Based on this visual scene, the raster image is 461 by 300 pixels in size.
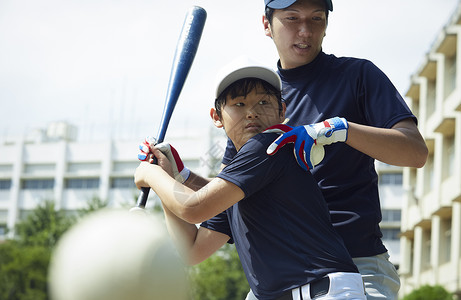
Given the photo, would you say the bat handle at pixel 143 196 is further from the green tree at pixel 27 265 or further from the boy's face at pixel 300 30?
the green tree at pixel 27 265

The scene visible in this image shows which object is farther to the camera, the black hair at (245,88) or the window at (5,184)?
the window at (5,184)

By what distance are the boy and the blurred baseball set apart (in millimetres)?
326

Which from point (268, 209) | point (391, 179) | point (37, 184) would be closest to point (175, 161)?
point (268, 209)

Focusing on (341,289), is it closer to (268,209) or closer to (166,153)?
(268,209)

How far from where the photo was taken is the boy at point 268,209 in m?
2.94

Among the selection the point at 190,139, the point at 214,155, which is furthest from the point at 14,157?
the point at 214,155

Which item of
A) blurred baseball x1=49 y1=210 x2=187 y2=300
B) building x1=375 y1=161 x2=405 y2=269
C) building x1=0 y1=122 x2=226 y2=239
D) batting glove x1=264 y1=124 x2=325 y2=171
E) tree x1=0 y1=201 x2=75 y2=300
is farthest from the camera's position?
building x1=0 y1=122 x2=226 y2=239

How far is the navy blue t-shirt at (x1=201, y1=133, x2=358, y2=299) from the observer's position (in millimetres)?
2949

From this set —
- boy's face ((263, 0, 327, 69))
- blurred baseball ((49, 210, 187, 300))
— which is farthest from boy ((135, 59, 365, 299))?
boy's face ((263, 0, 327, 69))

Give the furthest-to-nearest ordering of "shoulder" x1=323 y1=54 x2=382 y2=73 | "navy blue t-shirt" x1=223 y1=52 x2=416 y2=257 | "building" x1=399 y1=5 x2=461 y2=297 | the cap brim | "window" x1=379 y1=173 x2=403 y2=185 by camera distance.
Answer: "window" x1=379 y1=173 x2=403 y2=185 → "building" x1=399 y1=5 x2=461 y2=297 → "shoulder" x1=323 y1=54 x2=382 y2=73 → "navy blue t-shirt" x1=223 y1=52 x2=416 y2=257 → the cap brim

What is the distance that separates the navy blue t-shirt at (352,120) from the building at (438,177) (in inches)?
964

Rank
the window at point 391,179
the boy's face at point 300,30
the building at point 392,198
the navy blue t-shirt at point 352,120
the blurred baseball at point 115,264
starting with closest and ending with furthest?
the blurred baseball at point 115,264 → the navy blue t-shirt at point 352,120 → the boy's face at point 300,30 → the building at point 392,198 → the window at point 391,179

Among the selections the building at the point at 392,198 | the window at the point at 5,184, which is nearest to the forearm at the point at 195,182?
the building at the point at 392,198

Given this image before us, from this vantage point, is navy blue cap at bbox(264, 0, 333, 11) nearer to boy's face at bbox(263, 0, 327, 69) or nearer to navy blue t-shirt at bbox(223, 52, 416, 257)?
boy's face at bbox(263, 0, 327, 69)
